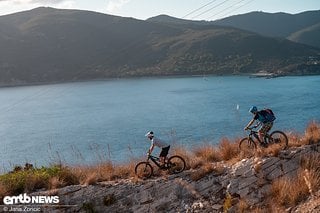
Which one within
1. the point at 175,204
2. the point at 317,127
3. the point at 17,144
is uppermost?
the point at 317,127

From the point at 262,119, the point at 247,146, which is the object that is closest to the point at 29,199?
the point at 247,146

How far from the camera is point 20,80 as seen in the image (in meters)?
158

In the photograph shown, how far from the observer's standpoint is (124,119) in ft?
239

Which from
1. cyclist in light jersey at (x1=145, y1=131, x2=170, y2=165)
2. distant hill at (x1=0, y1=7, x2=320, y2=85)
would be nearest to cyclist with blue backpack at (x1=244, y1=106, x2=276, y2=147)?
cyclist in light jersey at (x1=145, y1=131, x2=170, y2=165)

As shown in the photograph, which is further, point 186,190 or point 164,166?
point 164,166

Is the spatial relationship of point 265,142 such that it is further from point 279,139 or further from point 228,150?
point 228,150

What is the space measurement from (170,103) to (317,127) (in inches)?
3123

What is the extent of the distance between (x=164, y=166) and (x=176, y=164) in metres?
0.30

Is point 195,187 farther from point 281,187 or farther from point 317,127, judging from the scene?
point 317,127

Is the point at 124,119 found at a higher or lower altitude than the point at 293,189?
lower

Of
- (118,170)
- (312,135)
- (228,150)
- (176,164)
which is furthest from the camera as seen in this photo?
(228,150)

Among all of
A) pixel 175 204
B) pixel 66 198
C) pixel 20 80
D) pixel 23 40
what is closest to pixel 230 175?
pixel 175 204

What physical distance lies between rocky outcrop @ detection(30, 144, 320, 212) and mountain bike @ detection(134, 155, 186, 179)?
1.08 ft

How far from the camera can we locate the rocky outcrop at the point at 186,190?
916 cm
